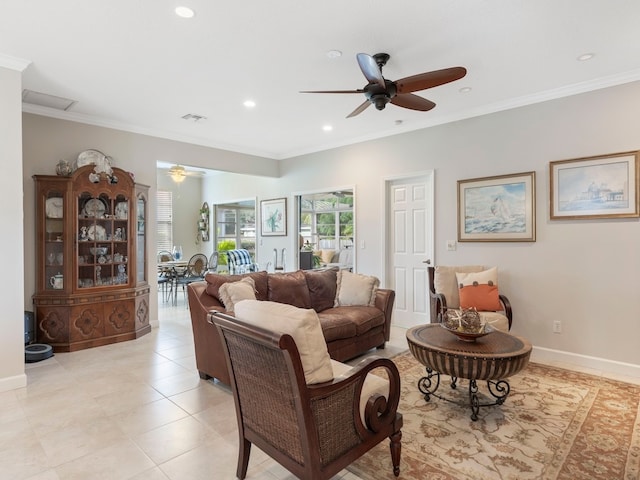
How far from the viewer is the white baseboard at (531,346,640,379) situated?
349 cm

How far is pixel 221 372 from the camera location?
3.14 m

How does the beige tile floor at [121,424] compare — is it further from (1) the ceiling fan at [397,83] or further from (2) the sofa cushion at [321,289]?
(1) the ceiling fan at [397,83]

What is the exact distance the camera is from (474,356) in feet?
7.73

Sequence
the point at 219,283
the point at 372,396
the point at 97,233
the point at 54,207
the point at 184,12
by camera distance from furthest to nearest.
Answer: the point at 97,233 < the point at 54,207 < the point at 219,283 < the point at 184,12 < the point at 372,396

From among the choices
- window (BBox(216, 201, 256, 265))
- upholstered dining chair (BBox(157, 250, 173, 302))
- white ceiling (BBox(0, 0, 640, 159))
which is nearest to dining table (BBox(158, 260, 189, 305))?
upholstered dining chair (BBox(157, 250, 173, 302))

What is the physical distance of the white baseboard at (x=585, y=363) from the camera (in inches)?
137

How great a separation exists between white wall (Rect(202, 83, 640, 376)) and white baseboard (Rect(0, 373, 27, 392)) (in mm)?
4602

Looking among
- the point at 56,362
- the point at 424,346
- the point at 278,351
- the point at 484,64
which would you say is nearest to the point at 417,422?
the point at 424,346

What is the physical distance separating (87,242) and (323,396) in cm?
407

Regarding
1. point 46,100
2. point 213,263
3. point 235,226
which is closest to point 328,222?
point 235,226

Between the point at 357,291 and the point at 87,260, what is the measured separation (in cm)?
330

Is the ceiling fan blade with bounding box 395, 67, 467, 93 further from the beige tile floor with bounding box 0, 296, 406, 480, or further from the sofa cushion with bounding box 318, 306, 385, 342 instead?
the beige tile floor with bounding box 0, 296, 406, 480

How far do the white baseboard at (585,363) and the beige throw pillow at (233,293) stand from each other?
316 centimetres

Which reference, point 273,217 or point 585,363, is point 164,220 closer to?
point 273,217
